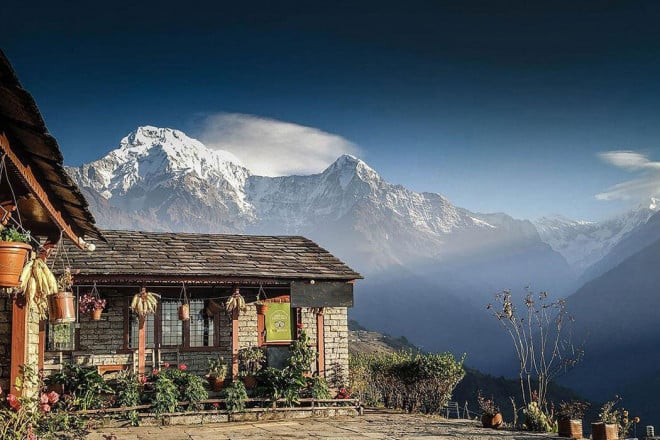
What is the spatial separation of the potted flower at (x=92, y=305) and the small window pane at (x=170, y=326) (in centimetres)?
243

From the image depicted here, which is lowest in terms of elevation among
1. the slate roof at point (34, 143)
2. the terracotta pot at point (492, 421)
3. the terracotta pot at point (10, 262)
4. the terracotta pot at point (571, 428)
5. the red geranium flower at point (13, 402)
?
the terracotta pot at point (492, 421)

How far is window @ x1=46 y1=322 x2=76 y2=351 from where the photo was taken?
15477mm

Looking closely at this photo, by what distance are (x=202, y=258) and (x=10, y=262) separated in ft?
34.5

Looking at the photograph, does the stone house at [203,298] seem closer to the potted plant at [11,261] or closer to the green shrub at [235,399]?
the green shrub at [235,399]

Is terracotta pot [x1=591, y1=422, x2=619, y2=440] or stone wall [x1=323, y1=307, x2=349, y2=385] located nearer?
terracotta pot [x1=591, y1=422, x2=619, y2=440]

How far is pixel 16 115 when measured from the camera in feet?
17.0

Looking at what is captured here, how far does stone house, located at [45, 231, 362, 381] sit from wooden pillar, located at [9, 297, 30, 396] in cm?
548

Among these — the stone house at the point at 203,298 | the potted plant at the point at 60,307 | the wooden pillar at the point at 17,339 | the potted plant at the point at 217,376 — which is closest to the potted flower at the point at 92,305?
the stone house at the point at 203,298

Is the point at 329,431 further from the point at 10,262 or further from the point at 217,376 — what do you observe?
the point at 10,262

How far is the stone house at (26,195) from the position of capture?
16.9 ft

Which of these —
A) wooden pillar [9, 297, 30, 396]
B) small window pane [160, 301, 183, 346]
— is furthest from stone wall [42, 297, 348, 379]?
wooden pillar [9, 297, 30, 396]

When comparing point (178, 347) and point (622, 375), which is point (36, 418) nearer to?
point (178, 347)

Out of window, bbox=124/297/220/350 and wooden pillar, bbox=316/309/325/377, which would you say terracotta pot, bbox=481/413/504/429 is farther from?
window, bbox=124/297/220/350

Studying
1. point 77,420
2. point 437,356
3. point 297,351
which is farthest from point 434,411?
point 77,420
